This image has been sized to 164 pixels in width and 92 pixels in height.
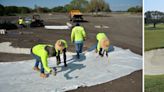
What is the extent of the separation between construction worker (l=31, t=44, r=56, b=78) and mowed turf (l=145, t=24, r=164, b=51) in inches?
64.4

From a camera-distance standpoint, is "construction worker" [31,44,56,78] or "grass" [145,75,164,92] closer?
"construction worker" [31,44,56,78]

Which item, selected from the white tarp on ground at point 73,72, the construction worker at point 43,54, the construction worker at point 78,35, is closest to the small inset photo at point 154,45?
the white tarp on ground at point 73,72

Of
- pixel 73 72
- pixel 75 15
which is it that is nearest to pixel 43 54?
pixel 73 72

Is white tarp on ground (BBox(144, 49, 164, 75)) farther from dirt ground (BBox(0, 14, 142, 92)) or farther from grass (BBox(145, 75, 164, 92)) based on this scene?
dirt ground (BBox(0, 14, 142, 92))

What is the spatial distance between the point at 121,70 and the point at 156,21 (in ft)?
3.69

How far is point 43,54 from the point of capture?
4.93m

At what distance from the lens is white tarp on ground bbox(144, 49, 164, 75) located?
227 inches

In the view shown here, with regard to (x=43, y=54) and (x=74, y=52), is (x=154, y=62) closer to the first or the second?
(x=74, y=52)

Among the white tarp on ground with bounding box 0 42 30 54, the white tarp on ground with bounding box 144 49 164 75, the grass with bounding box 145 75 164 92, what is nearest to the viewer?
the white tarp on ground with bounding box 0 42 30 54

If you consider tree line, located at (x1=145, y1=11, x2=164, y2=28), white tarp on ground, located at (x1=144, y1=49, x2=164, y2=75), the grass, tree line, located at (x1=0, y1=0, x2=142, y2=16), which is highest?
tree line, located at (x1=0, y1=0, x2=142, y2=16)

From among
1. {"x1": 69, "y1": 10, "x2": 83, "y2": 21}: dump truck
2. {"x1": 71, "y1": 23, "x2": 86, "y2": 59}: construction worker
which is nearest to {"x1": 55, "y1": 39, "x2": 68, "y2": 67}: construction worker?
{"x1": 71, "y1": 23, "x2": 86, "y2": 59}: construction worker

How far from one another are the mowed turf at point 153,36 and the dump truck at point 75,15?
1.10 m

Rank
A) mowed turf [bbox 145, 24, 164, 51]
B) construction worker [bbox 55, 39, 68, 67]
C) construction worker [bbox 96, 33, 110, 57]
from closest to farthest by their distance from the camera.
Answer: construction worker [bbox 55, 39, 68, 67], construction worker [bbox 96, 33, 110, 57], mowed turf [bbox 145, 24, 164, 51]

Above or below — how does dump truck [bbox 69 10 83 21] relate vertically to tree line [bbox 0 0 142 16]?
below
